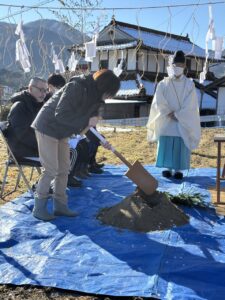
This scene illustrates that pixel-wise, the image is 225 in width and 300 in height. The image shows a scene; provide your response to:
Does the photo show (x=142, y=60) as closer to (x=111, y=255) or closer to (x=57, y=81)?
(x=57, y=81)

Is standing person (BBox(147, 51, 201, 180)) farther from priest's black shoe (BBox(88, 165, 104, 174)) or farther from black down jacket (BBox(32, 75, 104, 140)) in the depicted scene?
black down jacket (BBox(32, 75, 104, 140))

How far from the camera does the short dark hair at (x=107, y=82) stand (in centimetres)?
312

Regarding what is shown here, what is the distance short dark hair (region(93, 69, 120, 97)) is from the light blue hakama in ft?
7.75

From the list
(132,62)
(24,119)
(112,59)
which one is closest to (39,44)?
(24,119)

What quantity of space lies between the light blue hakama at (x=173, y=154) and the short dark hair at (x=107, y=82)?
93.0 inches

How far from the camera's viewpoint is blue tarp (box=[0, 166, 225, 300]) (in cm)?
241

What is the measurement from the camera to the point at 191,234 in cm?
328

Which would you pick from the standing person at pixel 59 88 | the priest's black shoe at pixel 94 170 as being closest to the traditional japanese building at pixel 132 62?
the priest's black shoe at pixel 94 170

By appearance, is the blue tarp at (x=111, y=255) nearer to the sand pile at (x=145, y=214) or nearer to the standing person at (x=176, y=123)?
the sand pile at (x=145, y=214)

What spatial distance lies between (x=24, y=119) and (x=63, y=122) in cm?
109

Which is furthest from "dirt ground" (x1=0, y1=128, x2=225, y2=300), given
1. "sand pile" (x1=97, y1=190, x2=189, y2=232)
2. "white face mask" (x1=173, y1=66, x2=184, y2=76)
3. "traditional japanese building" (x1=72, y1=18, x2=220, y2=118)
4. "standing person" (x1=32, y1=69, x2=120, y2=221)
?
"traditional japanese building" (x1=72, y1=18, x2=220, y2=118)

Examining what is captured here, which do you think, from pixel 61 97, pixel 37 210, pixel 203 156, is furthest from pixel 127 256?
pixel 203 156

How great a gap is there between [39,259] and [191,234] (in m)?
1.25

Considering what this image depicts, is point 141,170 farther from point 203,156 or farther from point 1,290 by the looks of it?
point 203,156
